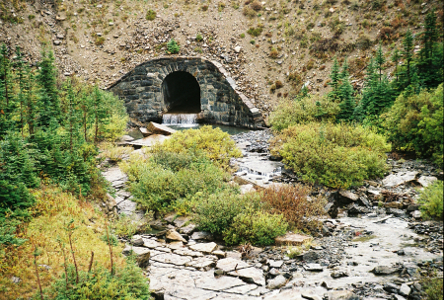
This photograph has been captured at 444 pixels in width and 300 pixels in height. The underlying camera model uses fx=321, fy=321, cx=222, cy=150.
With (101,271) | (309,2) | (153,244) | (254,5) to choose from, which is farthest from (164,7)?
(101,271)

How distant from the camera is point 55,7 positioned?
2494 cm

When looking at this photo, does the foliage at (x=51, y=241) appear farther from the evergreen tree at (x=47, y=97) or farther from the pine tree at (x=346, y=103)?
the pine tree at (x=346, y=103)

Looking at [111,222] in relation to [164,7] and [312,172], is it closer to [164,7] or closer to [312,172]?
[312,172]

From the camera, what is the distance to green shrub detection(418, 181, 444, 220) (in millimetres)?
3221

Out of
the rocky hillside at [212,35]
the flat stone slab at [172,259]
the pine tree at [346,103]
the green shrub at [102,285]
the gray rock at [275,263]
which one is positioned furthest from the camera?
the rocky hillside at [212,35]

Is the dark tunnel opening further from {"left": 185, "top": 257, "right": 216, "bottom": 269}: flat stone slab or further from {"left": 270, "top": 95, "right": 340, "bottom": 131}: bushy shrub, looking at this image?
{"left": 185, "top": 257, "right": 216, "bottom": 269}: flat stone slab

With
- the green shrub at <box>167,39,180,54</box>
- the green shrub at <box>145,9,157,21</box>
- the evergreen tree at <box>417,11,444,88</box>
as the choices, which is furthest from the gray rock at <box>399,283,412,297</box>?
the green shrub at <box>145,9,157,21</box>

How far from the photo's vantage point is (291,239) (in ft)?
22.8

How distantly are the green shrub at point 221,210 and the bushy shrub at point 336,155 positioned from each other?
2.82m

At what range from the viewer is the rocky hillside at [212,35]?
19.8 m

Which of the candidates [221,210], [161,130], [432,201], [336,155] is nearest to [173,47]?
[161,130]

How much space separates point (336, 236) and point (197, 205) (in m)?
3.41

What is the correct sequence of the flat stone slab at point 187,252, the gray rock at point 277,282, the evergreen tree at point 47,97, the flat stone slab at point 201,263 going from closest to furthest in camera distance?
the gray rock at point 277,282
the flat stone slab at point 201,263
the flat stone slab at point 187,252
the evergreen tree at point 47,97

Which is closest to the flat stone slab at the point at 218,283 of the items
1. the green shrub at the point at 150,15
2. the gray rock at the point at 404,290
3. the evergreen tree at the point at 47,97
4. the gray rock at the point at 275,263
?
the gray rock at the point at 275,263
